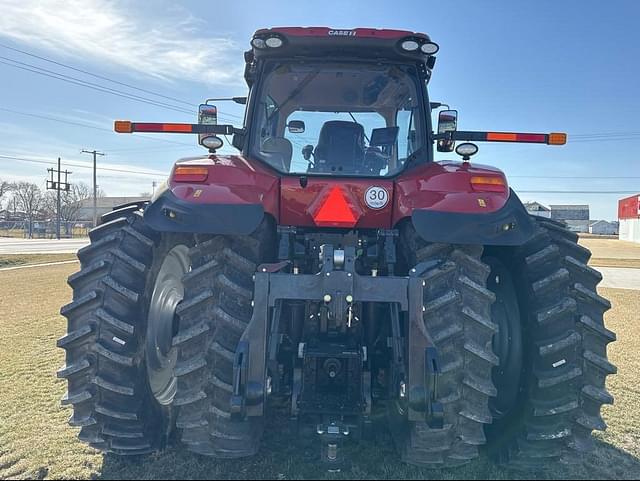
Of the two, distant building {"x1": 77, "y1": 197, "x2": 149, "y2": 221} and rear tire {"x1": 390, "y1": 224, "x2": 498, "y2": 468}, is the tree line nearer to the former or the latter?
distant building {"x1": 77, "y1": 197, "x2": 149, "y2": 221}

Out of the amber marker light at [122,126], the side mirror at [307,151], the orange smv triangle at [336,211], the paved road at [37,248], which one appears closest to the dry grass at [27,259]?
the paved road at [37,248]

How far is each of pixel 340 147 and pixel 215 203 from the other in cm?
109

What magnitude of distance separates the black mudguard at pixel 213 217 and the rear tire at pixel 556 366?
1740 millimetres

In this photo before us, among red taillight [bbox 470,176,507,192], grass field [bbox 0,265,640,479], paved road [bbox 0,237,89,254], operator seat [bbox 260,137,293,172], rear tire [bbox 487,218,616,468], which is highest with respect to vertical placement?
operator seat [bbox 260,137,293,172]

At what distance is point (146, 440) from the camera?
2.77m

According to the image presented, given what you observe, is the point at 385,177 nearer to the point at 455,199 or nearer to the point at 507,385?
the point at 455,199

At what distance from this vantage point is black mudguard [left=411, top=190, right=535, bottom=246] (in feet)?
8.28

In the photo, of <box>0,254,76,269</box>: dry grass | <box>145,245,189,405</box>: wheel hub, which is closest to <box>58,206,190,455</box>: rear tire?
<box>145,245,189,405</box>: wheel hub

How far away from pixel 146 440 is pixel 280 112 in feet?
8.00

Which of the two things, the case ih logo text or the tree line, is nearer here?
the case ih logo text

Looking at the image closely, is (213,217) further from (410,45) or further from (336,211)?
(410,45)

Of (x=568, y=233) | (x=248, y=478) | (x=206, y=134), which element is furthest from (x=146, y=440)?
(x=568, y=233)

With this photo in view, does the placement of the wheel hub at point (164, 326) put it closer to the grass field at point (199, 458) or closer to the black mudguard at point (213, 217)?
the grass field at point (199, 458)

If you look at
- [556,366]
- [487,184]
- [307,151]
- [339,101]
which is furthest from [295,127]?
[556,366]
